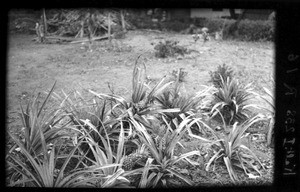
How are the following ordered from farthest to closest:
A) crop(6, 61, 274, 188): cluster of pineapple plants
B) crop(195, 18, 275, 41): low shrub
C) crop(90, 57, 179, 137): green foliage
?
crop(195, 18, 275, 41): low shrub
crop(90, 57, 179, 137): green foliage
crop(6, 61, 274, 188): cluster of pineapple plants

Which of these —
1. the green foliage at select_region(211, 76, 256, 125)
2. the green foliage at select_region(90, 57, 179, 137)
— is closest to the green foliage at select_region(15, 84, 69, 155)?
the green foliage at select_region(90, 57, 179, 137)

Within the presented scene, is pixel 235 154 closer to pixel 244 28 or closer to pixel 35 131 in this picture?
pixel 35 131

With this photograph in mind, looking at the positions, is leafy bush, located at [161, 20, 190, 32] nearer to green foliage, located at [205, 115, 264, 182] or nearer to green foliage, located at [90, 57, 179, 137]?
green foliage, located at [90, 57, 179, 137]

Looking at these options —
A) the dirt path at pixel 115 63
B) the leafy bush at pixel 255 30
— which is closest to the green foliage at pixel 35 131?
the dirt path at pixel 115 63

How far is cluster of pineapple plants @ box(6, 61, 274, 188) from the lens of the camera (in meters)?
1.84

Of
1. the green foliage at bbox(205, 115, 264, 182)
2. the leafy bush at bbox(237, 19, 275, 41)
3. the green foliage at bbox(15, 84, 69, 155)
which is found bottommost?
the green foliage at bbox(205, 115, 264, 182)

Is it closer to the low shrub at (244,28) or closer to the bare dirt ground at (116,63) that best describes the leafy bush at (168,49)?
the bare dirt ground at (116,63)

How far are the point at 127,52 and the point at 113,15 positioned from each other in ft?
3.65

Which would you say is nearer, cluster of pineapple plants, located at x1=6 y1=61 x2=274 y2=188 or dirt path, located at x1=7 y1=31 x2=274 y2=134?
cluster of pineapple plants, located at x1=6 y1=61 x2=274 y2=188

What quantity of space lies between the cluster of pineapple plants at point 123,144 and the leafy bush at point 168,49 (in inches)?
85.4

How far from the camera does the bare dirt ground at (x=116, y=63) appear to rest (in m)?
3.97
